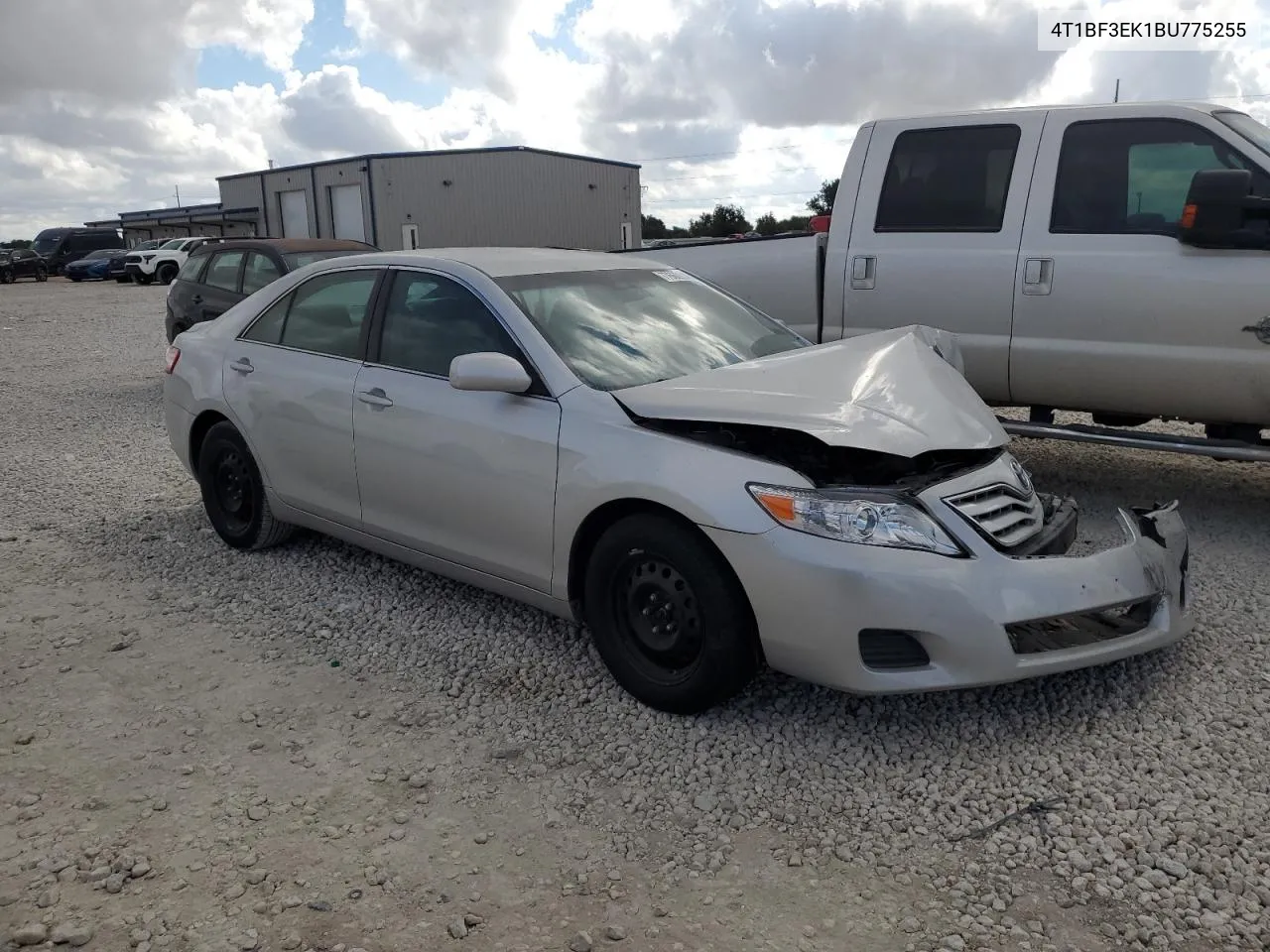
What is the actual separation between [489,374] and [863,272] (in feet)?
9.92

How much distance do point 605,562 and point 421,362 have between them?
1.34m

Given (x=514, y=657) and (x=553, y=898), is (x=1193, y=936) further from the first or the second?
(x=514, y=657)

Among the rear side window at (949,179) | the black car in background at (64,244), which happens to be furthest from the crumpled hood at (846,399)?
the black car in background at (64,244)

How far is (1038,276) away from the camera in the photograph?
549 centimetres

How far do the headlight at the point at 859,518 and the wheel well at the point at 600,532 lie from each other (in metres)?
0.26

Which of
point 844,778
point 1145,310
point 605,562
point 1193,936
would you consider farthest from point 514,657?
point 1145,310

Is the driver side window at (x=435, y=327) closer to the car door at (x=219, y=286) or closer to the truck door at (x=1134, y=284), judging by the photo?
the truck door at (x=1134, y=284)

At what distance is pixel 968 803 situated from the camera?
3055 millimetres

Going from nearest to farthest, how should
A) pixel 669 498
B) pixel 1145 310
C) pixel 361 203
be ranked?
pixel 669 498 → pixel 1145 310 → pixel 361 203

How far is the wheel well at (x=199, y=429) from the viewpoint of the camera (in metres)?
5.41

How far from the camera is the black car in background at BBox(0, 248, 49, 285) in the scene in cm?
3760

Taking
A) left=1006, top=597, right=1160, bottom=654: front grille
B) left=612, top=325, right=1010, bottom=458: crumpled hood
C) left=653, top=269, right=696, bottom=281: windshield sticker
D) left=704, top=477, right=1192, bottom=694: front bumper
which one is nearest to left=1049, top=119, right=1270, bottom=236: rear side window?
left=612, top=325, right=1010, bottom=458: crumpled hood

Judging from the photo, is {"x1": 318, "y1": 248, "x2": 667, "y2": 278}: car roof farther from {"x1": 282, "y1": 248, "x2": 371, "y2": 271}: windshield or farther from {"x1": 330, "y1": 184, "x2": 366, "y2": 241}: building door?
{"x1": 330, "y1": 184, "x2": 366, "y2": 241}: building door

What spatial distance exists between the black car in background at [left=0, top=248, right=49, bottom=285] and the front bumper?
42.2 m
